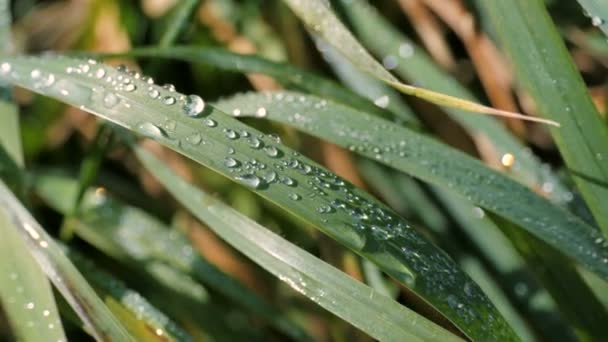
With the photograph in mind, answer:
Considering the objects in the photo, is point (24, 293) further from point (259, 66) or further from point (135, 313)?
point (259, 66)

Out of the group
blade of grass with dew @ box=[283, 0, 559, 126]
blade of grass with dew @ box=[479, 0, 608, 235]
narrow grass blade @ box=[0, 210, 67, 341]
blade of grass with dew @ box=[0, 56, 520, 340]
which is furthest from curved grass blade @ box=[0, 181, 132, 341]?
blade of grass with dew @ box=[479, 0, 608, 235]

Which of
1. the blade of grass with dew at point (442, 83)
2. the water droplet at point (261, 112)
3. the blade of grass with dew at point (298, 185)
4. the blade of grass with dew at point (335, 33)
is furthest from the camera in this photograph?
the blade of grass with dew at point (442, 83)

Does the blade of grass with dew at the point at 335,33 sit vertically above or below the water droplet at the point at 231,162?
above

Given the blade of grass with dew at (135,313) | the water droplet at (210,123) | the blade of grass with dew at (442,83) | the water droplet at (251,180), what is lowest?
the blade of grass with dew at (135,313)

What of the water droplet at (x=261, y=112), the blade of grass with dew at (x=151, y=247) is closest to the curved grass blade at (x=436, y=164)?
the water droplet at (x=261, y=112)

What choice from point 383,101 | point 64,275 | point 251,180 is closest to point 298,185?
point 251,180

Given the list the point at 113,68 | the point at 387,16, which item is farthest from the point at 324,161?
the point at 113,68

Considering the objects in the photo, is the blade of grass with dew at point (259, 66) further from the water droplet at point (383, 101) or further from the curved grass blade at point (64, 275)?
the curved grass blade at point (64, 275)
